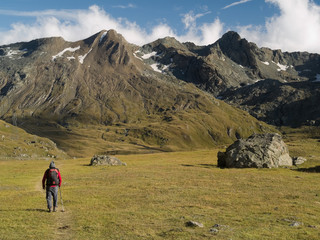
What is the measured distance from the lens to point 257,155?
6456 centimetres

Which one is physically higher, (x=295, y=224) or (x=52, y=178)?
(x=52, y=178)

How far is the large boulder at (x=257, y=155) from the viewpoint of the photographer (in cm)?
6356

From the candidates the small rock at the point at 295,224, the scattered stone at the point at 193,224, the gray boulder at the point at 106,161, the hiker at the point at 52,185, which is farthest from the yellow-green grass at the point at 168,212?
the gray boulder at the point at 106,161

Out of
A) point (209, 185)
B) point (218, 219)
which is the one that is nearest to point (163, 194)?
point (209, 185)

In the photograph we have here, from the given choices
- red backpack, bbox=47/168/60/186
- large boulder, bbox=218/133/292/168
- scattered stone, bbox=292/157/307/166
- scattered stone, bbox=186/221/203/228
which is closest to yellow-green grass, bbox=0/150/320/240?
scattered stone, bbox=186/221/203/228

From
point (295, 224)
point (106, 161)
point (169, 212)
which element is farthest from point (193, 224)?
point (106, 161)

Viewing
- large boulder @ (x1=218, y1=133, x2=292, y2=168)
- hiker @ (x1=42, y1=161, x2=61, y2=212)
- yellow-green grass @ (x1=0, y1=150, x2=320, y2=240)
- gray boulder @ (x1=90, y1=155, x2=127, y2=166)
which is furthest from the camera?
gray boulder @ (x1=90, y1=155, x2=127, y2=166)

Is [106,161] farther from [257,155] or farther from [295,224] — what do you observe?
[295,224]

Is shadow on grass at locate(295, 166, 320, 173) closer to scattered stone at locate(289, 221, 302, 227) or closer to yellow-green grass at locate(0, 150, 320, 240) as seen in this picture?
yellow-green grass at locate(0, 150, 320, 240)

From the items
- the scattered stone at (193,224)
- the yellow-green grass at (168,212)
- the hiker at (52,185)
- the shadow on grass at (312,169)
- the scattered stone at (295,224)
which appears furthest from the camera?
the shadow on grass at (312,169)

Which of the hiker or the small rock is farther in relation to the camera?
the hiker

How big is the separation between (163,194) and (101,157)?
5206cm

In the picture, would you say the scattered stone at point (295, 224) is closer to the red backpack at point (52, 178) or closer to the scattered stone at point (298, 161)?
the red backpack at point (52, 178)

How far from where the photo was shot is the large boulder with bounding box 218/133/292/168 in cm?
6356
